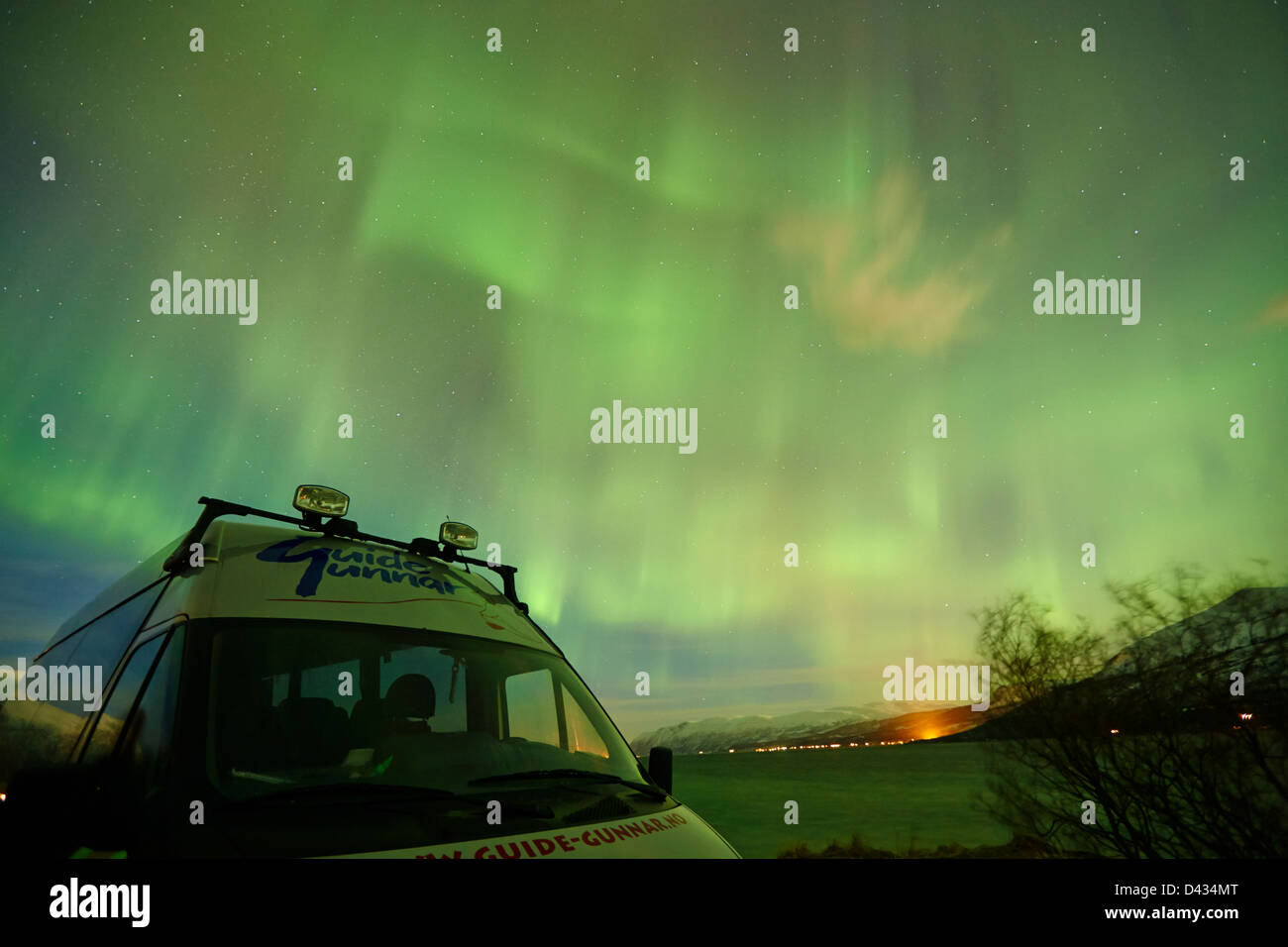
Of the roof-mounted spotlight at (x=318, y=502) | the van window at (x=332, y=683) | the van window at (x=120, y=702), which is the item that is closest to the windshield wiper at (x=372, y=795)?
the van window at (x=332, y=683)

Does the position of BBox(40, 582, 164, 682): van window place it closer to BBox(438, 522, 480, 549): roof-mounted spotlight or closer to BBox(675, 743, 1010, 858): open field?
BBox(438, 522, 480, 549): roof-mounted spotlight

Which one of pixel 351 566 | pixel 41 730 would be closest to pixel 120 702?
pixel 351 566

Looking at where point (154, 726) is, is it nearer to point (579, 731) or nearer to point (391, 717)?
point (391, 717)

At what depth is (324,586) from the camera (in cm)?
383

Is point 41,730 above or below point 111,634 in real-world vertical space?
below

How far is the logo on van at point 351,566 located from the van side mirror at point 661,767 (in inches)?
56.6

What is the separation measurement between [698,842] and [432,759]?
1148 millimetres

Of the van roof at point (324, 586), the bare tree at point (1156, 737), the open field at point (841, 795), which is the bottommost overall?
the open field at point (841, 795)

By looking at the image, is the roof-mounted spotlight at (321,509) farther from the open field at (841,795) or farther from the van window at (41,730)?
the open field at (841,795)

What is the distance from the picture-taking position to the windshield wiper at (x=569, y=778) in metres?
3.38

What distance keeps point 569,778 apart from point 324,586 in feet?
4.79

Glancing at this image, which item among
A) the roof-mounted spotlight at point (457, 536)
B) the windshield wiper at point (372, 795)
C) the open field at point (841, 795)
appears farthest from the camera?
the open field at point (841, 795)
